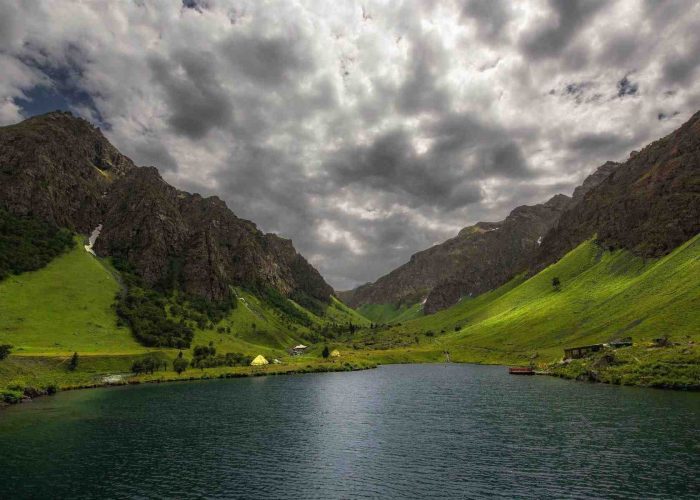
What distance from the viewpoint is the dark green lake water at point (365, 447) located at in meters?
44.3

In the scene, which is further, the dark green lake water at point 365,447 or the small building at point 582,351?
the small building at point 582,351

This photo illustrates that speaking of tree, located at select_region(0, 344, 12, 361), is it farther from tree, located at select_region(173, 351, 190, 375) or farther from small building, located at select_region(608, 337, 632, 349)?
small building, located at select_region(608, 337, 632, 349)

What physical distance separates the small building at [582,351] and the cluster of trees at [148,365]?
15881cm

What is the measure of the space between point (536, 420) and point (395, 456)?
31947mm

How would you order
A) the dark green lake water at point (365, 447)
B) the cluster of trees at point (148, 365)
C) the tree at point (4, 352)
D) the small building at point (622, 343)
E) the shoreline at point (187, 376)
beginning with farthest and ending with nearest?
the cluster of trees at point (148, 365) < the small building at point (622, 343) < the tree at point (4, 352) < the shoreline at point (187, 376) < the dark green lake water at point (365, 447)

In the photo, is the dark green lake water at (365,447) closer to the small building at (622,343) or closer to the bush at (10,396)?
the bush at (10,396)

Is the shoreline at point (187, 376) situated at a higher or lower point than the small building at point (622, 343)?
lower

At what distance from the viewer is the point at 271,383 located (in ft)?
491

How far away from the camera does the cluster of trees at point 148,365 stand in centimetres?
16582

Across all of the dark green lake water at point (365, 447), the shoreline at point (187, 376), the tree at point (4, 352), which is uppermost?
the tree at point (4, 352)

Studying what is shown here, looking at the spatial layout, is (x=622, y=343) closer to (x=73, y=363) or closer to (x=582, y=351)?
(x=582, y=351)

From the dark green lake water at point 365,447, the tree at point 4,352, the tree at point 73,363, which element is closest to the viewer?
the dark green lake water at point 365,447

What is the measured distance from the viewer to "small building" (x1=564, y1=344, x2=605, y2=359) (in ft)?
473

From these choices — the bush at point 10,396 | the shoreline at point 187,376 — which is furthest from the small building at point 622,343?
the bush at point 10,396
